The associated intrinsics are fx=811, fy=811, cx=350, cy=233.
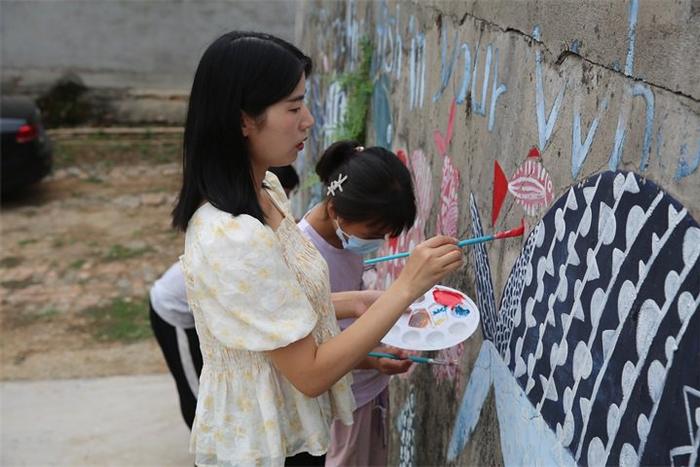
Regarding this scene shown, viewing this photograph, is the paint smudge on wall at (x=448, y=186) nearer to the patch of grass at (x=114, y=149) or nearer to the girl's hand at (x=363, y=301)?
the girl's hand at (x=363, y=301)

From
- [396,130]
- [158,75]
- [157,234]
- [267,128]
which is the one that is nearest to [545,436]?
[267,128]

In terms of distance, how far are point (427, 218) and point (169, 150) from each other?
339 inches

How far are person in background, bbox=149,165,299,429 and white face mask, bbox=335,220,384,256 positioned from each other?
0.98m

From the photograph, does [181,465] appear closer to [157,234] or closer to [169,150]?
[157,234]

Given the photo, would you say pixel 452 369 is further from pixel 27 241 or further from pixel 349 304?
pixel 27 241

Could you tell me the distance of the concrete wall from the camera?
37.3 feet

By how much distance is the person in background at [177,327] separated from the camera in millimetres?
3305

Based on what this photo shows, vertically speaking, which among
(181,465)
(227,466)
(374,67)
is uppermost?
(374,67)

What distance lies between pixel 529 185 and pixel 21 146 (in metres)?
7.51

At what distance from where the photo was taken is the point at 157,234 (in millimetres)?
7871

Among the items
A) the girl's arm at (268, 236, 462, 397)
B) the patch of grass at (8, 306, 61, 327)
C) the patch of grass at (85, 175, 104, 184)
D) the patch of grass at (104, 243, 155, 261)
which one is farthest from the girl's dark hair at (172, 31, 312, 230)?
the patch of grass at (85, 175, 104, 184)

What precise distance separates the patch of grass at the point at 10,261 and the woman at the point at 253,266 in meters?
5.63

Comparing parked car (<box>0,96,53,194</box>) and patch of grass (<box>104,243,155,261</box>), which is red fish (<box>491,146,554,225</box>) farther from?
parked car (<box>0,96,53,194</box>)

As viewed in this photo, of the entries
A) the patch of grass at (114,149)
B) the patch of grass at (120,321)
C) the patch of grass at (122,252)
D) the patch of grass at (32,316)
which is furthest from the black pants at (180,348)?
the patch of grass at (114,149)
